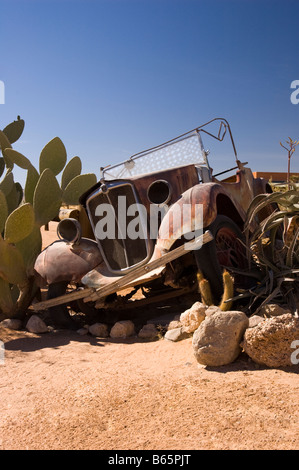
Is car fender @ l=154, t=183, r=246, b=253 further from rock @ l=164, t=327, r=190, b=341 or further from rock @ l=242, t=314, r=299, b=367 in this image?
rock @ l=242, t=314, r=299, b=367

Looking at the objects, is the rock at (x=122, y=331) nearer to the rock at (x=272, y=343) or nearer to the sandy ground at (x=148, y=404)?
the sandy ground at (x=148, y=404)

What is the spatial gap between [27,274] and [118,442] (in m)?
3.52

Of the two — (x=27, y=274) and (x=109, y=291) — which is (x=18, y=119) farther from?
(x=109, y=291)

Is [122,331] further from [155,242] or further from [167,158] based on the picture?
[167,158]

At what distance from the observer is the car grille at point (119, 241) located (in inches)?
186

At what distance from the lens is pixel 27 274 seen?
17.9 ft

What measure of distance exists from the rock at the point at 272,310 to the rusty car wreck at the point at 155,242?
54cm

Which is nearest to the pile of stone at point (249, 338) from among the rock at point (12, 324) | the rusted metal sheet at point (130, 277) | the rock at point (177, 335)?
the rock at point (177, 335)

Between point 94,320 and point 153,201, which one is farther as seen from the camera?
point 94,320

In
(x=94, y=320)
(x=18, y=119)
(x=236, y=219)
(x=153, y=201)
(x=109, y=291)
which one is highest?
(x=18, y=119)

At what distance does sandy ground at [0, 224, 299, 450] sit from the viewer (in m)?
2.24

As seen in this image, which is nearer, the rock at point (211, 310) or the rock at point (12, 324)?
the rock at point (211, 310)

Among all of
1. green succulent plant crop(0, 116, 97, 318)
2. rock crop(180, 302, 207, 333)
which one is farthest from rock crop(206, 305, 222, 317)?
green succulent plant crop(0, 116, 97, 318)
